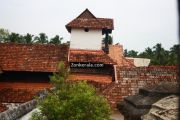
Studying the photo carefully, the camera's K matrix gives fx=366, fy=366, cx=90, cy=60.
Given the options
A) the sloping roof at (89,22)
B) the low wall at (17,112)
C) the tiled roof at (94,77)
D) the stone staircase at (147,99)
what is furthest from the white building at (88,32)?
the stone staircase at (147,99)

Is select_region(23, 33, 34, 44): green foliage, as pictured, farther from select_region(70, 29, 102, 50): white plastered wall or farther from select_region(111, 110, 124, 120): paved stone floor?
select_region(111, 110, 124, 120): paved stone floor

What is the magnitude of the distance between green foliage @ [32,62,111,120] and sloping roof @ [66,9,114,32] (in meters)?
17.8

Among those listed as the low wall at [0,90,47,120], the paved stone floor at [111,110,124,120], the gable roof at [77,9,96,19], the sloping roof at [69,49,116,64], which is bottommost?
the paved stone floor at [111,110,124,120]

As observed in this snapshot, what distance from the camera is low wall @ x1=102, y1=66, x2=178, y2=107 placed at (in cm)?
1792

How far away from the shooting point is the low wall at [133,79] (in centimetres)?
1792

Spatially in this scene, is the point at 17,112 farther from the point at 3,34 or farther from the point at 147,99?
the point at 3,34

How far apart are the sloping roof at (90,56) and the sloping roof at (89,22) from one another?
2060 mm

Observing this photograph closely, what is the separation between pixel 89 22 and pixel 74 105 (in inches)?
767

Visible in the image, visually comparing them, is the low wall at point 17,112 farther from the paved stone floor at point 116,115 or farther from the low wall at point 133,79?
the low wall at point 133,79

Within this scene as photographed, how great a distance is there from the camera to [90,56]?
28.3 metres

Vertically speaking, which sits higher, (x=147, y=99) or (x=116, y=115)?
(x=147, y=99)

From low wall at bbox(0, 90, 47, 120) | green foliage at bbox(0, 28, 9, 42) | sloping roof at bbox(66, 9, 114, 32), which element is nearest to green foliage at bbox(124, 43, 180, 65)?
sloping roof at bbox(66, 9, 114, 32)

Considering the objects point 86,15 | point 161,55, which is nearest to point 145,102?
point 86,15

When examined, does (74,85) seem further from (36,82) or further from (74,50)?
(74,50)
